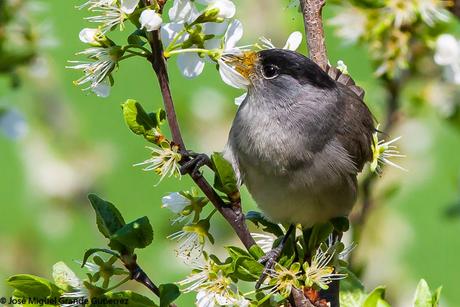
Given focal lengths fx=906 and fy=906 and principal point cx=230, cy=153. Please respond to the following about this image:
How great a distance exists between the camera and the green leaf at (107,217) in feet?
7.28

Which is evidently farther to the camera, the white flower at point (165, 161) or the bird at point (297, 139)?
the bird at point (297, 139)

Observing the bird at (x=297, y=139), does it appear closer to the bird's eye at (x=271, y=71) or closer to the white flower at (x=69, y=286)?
the bird's eye at (x=271, y=71)

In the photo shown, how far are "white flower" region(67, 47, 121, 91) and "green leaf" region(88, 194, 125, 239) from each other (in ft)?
0.97

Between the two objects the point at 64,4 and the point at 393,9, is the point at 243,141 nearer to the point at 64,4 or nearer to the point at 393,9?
the point at 393,9

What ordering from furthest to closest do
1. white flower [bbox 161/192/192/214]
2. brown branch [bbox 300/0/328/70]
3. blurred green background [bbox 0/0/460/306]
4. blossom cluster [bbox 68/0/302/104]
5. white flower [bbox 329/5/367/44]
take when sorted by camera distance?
blurred green background [bbox 0/0/460/306]
white flower [bbox 329/5/367/44]
brown branch [bbox 300/0/328/70]
white flower [bbox 161/192/192/214]
blossom cluster [bbox 68/0/302/104]

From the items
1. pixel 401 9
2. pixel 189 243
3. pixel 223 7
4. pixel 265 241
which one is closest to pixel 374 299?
pixel 265 241

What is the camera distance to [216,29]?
230 centimetres

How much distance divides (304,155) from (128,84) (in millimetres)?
5499

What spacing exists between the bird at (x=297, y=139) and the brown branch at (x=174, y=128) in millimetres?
592

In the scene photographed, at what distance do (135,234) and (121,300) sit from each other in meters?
0.18

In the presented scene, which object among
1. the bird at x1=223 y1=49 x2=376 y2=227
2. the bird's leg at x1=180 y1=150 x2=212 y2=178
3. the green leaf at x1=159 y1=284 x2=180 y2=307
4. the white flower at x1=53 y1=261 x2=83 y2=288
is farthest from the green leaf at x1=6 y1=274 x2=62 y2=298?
the bird at x1=223 y1=49 x2=376 y2=227

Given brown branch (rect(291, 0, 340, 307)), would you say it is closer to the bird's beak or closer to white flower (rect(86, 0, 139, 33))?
the bird's beak

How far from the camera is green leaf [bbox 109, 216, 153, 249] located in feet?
7.00

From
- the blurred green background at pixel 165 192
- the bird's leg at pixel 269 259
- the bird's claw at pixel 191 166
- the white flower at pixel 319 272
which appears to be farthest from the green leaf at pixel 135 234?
the blurred green background at pixel 165 192
